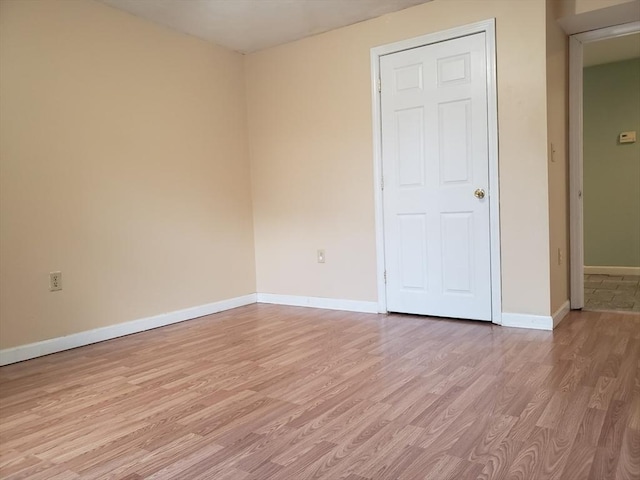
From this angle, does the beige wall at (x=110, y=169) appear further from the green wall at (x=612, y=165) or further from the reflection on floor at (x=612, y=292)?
the green wall at (x=612, y=165)

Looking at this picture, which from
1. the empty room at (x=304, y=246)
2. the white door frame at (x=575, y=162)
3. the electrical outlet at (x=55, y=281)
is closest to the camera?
the empty room at (x=304, y=246)

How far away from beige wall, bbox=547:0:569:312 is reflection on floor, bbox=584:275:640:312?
45cm

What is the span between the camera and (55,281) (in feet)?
9.84

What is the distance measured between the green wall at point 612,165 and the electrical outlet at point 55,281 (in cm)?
540

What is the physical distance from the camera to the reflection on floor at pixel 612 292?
3.74 meters

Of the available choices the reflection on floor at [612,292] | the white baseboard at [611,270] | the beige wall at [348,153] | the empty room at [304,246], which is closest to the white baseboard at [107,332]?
the empty room at [304,246]

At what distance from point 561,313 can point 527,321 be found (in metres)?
0.39

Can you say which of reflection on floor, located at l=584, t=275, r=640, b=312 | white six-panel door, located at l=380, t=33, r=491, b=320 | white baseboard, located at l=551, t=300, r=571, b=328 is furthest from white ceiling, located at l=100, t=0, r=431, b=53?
reflection on floor, located at l=584, t=275, r=640, b=312

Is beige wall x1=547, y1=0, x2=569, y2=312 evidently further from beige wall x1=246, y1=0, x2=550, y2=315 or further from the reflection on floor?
the reflection on floor

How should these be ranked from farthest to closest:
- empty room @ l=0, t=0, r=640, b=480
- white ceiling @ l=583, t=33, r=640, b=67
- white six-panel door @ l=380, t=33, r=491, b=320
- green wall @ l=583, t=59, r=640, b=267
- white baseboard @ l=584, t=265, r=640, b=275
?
white baseboard @ l=584, t=265, r=640, b=275 < green wall @ l=583, t=59, r=640, b=267 < white ceiling @ l=583, t=33, r=640, b=67 < white six-panel door @ l=380, t=33, r=491, b=320 < empty room @ l=0, t=0, r=640, b=480

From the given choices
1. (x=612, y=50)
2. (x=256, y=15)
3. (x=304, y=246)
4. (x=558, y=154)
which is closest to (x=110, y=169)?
(x=256, y=15)

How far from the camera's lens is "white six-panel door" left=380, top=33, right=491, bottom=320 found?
3.28m

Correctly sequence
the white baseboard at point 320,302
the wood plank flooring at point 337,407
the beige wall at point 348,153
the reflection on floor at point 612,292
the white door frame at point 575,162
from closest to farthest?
the wood plank flooring at point 337,407 < the beige wall at point 348,153 < the white door frame at point 575,162 < the reflection on floor at point 612,292 < the white baseboard at point 320,302

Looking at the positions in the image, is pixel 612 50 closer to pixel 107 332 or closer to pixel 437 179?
pixel 437 179
